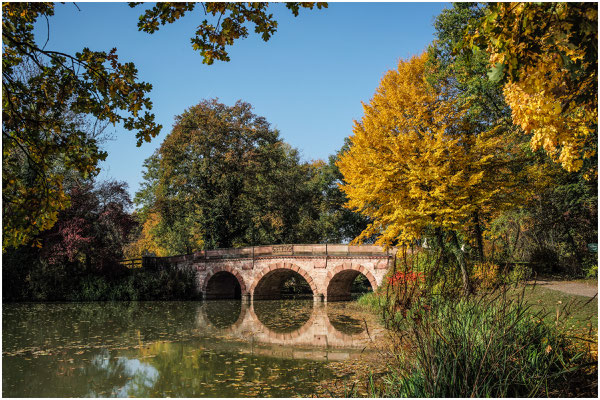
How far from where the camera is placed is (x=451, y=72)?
18891 millimetres

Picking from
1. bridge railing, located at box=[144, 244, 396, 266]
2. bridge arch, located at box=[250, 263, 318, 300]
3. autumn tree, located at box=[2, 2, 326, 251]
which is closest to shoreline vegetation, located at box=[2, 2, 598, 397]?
Answer: autumn tree, located at box=[2, 2, 326, 251]

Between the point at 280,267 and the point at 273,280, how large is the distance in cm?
205

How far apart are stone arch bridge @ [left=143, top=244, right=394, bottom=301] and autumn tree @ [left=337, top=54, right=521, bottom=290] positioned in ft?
20.5

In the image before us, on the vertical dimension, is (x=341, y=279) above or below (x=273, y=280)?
above

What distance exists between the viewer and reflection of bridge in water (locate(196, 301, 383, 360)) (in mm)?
9484

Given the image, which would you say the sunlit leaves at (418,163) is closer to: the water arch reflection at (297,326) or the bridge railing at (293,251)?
the water arch reflection at (297,326)

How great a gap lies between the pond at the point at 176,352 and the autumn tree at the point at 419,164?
3.55m

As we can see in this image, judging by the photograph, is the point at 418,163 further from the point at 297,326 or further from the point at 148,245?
the point at 148,245

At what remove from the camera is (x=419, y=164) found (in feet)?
43.1

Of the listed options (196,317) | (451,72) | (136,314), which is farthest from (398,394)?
(451,72)

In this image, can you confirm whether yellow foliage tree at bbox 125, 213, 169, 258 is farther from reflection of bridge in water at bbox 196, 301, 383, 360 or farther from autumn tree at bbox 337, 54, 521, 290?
autumn tree at bbox 337, 54, 521, 290

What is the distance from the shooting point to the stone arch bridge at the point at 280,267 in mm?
20812

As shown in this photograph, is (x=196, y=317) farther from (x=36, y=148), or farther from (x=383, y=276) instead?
(x=36, y=148)

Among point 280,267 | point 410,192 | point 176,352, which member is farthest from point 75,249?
point 410,192
